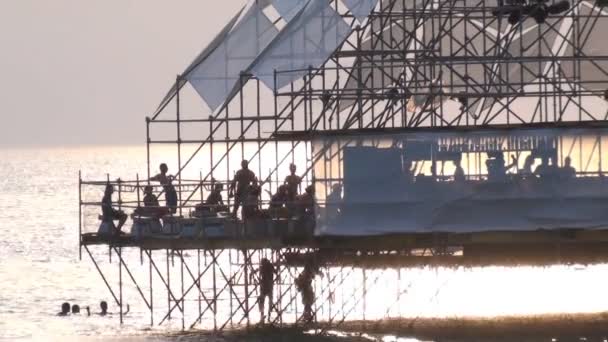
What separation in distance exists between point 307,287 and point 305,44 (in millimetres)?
5625

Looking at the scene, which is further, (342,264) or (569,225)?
(342,264)

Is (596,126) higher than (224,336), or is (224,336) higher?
(596,126)

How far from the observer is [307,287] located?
57.4m

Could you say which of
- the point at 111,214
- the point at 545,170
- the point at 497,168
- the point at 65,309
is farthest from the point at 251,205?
the point at 65,309

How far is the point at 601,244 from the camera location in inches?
2223

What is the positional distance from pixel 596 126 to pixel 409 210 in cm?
456

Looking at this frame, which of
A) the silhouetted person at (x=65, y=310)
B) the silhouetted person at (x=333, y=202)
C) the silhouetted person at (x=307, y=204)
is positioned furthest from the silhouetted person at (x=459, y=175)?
the silhouetted person at (x=65, y=310)

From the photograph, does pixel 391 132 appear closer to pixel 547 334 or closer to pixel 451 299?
pixel 547 334

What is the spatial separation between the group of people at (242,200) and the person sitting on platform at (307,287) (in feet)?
5.88

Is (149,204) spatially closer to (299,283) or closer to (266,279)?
(266,279)

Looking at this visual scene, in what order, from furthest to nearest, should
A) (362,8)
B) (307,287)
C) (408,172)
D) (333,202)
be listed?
(362,8), (307,287), (408,172), (333,202)

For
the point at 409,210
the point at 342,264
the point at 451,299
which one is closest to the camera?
the point at 409,210

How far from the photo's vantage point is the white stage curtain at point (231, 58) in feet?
198

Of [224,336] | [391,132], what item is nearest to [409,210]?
[391,132]
